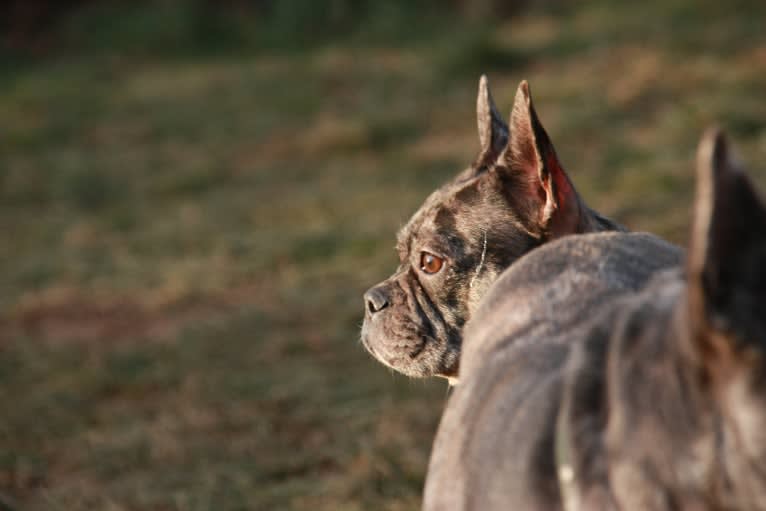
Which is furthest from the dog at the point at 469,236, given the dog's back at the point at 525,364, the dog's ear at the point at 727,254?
the dog's ear at the point at 727,254

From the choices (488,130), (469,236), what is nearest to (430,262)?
(469,236)

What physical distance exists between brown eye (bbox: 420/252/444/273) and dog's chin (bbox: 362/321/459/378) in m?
0.21

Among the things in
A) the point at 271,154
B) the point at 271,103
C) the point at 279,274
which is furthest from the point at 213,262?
the point at 271,103

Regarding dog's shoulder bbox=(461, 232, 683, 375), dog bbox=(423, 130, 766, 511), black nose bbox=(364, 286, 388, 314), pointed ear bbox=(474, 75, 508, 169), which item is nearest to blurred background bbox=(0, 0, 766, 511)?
black nose bbox=(364, 286, 388, 314)

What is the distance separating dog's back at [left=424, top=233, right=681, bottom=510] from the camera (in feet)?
6.47

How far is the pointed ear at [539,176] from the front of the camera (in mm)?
3225

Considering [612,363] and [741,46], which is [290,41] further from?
[612,363]

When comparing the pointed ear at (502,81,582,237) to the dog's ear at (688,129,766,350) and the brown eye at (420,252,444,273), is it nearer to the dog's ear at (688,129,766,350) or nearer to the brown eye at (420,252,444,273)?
the brown eye at (420,252,444,273)

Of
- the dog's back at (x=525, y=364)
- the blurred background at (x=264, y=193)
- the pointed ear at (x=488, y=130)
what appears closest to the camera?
the dog's back at (x=525, y=364)

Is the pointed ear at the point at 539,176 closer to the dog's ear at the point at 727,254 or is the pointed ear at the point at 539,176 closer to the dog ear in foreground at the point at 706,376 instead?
the dog ear in foreground at the point at 706,376

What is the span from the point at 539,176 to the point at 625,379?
1610 mm

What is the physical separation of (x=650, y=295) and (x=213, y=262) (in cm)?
707

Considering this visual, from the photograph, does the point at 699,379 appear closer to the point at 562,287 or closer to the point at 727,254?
the point at 727,254

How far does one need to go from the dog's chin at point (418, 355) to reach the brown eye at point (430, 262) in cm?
21
